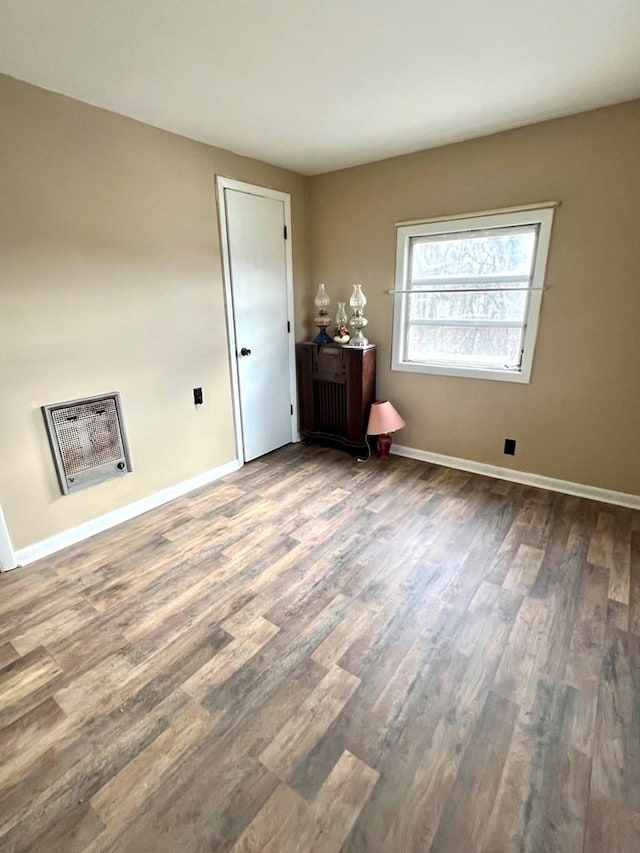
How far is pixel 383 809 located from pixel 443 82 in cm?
291

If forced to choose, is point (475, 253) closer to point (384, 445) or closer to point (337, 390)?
point (337, 390)

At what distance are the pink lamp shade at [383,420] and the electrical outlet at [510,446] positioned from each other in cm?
79

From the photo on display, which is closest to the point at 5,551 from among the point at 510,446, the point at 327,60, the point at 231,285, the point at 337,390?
the point at 231,285

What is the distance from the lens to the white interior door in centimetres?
306

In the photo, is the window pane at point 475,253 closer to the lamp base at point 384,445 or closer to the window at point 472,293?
the window at point 472,293

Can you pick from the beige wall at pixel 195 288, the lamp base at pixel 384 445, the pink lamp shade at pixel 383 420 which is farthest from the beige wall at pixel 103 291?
the lamp base at pixel 384 445

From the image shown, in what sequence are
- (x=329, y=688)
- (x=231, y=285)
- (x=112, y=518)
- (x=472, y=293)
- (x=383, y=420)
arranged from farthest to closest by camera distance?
(x=383, y=420) < (x=231, y=285) < (x=472, y=293) < (x=112, y=518) < (x=329, y=688)

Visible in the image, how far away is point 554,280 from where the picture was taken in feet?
8.60

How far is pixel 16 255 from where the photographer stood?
1990mm

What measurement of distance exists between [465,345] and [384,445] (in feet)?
3.34

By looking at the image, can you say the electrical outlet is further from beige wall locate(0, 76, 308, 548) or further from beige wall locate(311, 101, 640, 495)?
beige wall locate(0, 76, 308, 548)

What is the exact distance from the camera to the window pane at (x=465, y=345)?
2.90 m

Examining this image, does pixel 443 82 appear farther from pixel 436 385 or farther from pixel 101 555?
pixel 101 555

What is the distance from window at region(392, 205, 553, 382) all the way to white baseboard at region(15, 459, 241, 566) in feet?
5.92
